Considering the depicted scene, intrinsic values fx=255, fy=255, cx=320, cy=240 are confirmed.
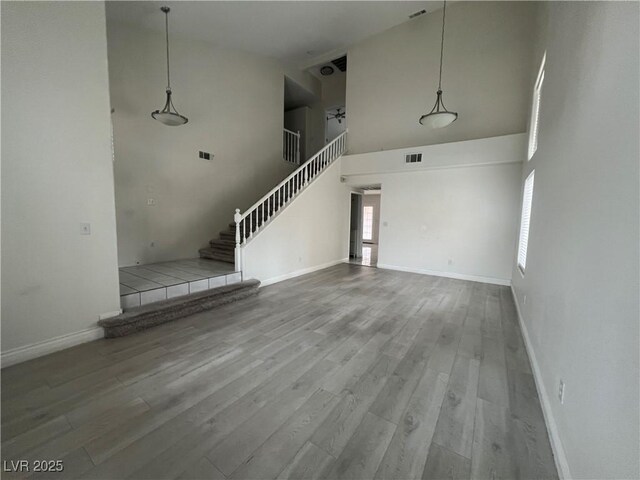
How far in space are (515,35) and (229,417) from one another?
767cm

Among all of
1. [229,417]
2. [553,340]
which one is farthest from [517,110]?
[229,417]

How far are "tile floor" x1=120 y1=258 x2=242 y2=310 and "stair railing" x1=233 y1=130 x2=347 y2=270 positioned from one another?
44 cm

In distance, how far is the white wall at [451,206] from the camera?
16.9 feet

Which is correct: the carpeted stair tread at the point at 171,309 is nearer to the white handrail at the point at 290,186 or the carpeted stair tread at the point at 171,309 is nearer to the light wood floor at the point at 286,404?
the light wood floor at the point at 286,404

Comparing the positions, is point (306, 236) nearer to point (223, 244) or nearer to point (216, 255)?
point (223, 244)

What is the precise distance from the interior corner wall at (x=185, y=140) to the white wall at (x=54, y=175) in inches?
86.9

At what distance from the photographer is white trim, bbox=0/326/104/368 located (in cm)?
230

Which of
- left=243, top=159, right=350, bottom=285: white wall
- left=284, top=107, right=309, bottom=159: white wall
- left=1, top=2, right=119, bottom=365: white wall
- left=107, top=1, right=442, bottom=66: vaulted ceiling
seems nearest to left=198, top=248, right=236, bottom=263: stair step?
left=243, top=159, right=350, bottom=285: white wall

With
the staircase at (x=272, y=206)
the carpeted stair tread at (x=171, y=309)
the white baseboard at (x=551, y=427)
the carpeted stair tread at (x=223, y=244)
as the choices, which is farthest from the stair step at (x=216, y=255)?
the white baseboard at (x=551, y=427)

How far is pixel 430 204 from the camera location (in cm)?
605

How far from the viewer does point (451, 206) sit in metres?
5.78

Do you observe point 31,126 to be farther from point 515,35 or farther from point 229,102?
point 515,35

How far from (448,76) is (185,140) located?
5.96 metres

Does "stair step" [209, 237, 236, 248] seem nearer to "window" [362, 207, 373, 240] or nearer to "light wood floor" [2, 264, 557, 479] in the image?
"light wood floor" [2, 264, 557, 479]
